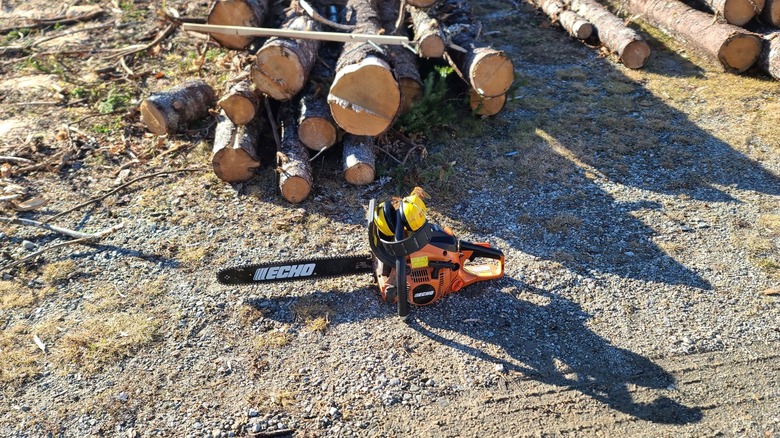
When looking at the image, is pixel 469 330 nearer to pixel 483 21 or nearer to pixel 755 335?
pixel 755 335

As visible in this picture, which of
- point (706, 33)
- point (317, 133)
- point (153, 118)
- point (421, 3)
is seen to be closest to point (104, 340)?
point (317, 133)

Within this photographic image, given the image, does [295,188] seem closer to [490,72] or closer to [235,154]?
[235,154]

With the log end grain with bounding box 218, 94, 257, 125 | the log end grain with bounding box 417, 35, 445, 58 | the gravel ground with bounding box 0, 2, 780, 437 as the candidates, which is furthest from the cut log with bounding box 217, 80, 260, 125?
the log end grain with bounding box 417, 35, 445, 58

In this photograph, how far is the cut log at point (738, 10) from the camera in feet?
24.9

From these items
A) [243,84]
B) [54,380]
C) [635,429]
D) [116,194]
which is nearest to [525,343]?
[635,429]

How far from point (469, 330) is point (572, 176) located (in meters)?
2.43

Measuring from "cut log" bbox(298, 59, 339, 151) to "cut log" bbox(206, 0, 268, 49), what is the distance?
1475 millimetres

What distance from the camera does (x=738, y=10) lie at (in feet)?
25.3

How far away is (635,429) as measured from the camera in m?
3.52

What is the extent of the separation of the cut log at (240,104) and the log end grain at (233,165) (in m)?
0.39

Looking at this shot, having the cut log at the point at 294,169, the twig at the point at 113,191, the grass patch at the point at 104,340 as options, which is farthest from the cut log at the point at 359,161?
the grass patch at the point at 104,340

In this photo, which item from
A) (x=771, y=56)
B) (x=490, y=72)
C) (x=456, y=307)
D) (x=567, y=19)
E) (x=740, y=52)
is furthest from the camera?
(x=567, y=19)

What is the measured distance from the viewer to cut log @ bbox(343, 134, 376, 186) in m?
5.66

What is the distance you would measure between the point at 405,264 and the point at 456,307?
2.50 ft
